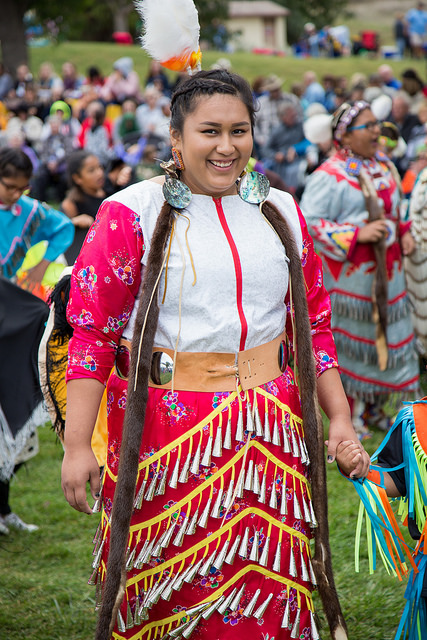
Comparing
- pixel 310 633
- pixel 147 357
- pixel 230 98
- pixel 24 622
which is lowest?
pixel 24 622

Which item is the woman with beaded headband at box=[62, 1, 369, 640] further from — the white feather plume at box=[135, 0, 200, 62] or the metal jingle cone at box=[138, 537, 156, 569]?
the white feather plume at box=[135, 0, 200, 62]

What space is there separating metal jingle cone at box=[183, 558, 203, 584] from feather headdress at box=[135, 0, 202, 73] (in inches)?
53.8

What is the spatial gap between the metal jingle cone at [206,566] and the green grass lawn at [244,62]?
25792mm

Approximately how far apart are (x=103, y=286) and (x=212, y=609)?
0.88 meters

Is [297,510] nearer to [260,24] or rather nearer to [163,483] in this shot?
[163,483]

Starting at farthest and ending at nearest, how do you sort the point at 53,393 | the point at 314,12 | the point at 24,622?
the point at 314,12 < the point at 24,622 < the point at 53,393

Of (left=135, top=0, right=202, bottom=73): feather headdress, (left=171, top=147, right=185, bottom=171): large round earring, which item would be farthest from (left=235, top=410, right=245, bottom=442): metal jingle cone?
(left=135, top=0, right=202, bottom=73): feather headdress

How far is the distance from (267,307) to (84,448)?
24.1 inches

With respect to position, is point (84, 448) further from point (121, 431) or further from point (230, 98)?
point (230, 98)

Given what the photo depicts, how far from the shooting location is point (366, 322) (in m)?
5.14

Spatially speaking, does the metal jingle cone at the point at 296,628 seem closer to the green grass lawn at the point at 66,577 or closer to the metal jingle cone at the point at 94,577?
the metal jingle cone at the point at 94,577

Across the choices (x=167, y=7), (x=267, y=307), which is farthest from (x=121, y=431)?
(x=167, y=7)

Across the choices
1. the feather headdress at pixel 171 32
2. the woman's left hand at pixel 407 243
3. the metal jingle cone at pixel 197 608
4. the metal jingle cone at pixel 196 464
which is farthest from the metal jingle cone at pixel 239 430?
the woman's left hand at pixel 407 243

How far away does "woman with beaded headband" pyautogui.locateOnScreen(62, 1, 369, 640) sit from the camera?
2156mm
